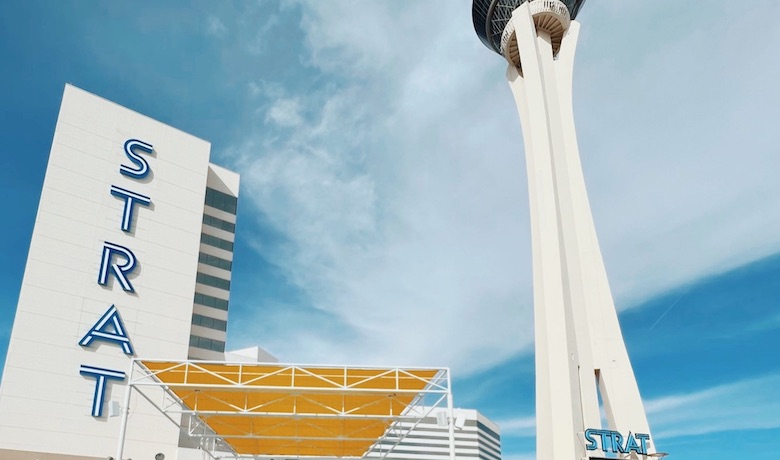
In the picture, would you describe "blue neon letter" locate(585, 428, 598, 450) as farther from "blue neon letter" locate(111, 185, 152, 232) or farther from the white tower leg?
"blue neon letter" locate(111, 185, 152, 232)

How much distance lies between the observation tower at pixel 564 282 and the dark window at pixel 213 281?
2750cm

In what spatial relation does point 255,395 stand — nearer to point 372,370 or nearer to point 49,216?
point 372,370

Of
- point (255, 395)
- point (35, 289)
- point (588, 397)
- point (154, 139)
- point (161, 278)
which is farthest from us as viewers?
point (154, 139)

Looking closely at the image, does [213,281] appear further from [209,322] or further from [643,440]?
[643,440]

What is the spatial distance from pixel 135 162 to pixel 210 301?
499 inches

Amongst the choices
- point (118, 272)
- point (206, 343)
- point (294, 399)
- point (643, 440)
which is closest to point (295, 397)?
point (294, 399)

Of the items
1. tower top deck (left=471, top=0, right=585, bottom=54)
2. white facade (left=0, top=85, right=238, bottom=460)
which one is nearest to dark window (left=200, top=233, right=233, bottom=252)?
white facade (left=0, top=85, right=238, bottom=460)

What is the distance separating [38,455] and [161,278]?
14.3 metres

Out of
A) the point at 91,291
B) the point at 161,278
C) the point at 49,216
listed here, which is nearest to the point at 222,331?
the point at 161,278

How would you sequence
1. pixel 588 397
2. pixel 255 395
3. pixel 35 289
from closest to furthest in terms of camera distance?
pixel 255 395
pixel 588 397
pixel 35 289

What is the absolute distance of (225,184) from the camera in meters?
58.4

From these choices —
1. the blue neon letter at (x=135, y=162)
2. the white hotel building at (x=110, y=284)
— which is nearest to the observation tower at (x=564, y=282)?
the white hotel building at (x=110, y=284)

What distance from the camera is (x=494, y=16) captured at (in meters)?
47.9

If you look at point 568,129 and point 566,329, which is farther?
point 568,129
